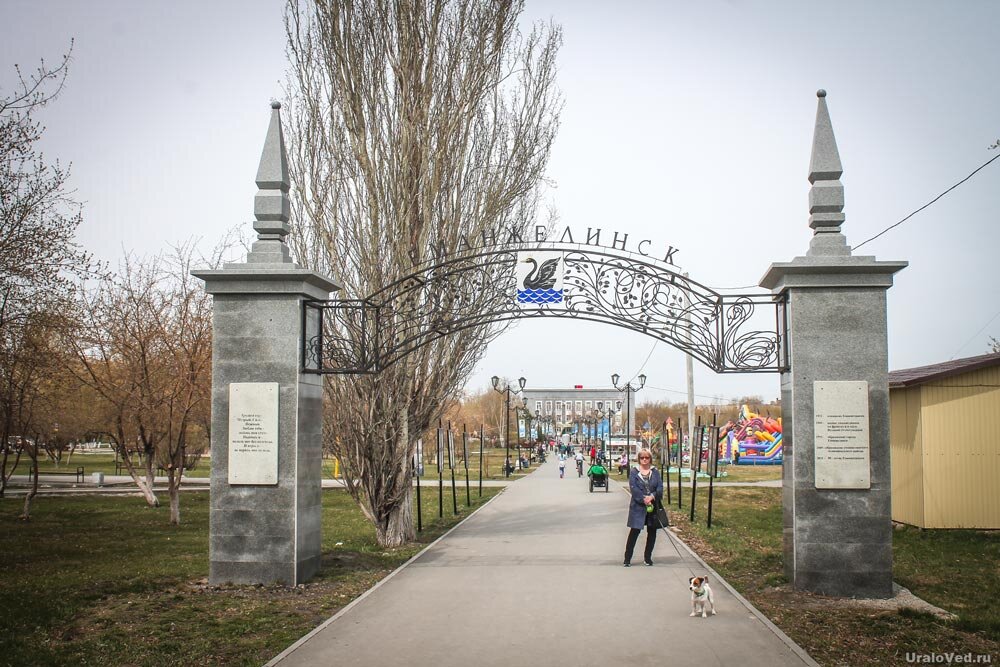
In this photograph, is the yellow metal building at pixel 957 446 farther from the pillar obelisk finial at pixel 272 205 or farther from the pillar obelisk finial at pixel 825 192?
the pillar obelisk finial at pixel 272 205

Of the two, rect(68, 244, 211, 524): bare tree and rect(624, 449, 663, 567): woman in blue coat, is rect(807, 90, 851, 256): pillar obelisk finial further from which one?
rect(68, 244, 211, 524): bare tree

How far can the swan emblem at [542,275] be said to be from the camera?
447 inches

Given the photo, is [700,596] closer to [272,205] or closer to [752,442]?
[272,205]

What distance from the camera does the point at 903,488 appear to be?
16562mm

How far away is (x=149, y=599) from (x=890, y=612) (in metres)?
8.12

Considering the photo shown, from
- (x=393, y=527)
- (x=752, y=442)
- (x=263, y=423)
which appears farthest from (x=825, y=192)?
(x=752, y=442)

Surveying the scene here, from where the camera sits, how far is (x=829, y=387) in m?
9.86

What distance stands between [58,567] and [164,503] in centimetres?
1351

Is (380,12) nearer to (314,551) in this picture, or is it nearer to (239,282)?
(239,282)

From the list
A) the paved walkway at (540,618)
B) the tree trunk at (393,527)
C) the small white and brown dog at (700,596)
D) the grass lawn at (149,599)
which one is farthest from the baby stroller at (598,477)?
the small white and brown dog at (700,596)

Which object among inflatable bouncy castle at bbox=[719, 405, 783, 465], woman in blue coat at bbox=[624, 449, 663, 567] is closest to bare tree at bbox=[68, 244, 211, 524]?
woman in blue coat at bbox=[624, 449, 663, 567]

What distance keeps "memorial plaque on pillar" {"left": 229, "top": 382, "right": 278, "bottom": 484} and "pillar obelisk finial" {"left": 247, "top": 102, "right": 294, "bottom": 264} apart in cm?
168

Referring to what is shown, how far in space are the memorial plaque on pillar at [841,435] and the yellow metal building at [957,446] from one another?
268 inches

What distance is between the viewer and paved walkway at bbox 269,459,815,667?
22.7ft
